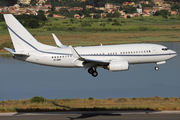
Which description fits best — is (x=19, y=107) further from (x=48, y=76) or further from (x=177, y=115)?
(x=48, y=76)

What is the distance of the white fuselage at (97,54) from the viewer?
56531 mm

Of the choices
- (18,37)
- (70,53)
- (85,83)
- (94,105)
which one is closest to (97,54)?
(70,53)

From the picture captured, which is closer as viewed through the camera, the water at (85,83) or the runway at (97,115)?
the runway at (97,115)

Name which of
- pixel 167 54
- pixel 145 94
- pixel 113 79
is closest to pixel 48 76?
pixel 113 79

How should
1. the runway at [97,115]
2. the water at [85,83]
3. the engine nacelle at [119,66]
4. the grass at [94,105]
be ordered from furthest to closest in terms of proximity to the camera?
the water at [85,83], the engine nacelle at [119,66], the grass at [94,105], the runway at [97,115]

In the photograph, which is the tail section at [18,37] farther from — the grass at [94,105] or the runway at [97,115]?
the runway at [97,115]

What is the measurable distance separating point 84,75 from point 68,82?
8829 mm

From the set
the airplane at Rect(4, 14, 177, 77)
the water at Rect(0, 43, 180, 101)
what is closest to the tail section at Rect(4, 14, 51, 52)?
the airplane at Rect(4, 14, 177, 77)

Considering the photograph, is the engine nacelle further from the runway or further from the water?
the runway

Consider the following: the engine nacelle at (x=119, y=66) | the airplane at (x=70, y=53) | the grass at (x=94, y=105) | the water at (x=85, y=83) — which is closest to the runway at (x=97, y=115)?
the grass at (x=94, y=105)

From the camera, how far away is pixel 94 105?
5138cm

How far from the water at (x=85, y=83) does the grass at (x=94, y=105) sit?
20.6 ft

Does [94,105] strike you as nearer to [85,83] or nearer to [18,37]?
[18,37]

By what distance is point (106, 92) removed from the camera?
6456 centimetres
